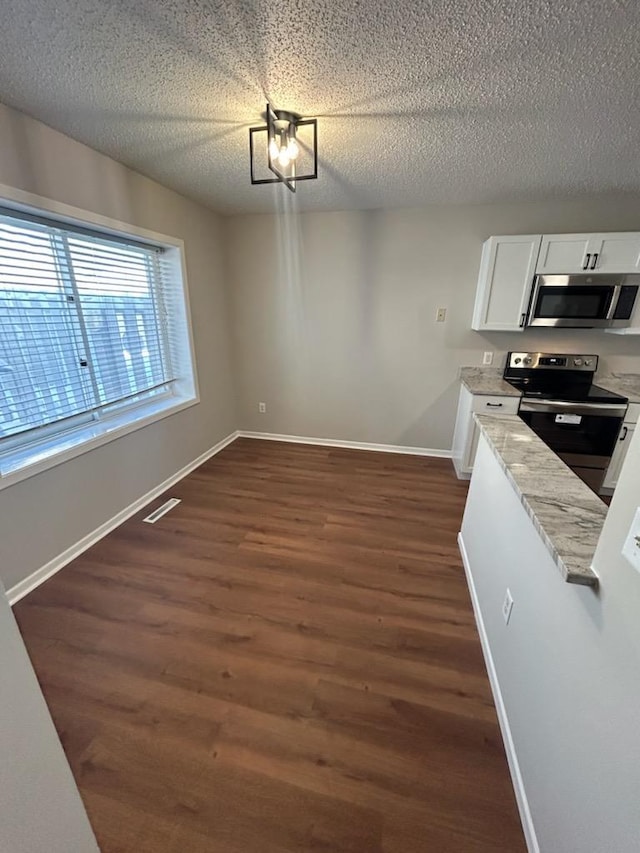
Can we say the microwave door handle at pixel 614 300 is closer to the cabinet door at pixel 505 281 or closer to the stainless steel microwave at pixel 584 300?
the stainless steel microwave at pixel 584 300

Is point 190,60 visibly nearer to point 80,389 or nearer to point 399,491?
point 80,389

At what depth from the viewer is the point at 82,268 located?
88.0 inches

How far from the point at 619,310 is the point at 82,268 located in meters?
4.09

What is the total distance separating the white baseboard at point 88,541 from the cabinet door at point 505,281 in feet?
10.4

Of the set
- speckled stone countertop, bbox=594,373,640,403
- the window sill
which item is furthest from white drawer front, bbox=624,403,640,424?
the window sill

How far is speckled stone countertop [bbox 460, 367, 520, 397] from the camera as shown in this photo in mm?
2916

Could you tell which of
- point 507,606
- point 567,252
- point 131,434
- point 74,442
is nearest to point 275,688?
point 507,606

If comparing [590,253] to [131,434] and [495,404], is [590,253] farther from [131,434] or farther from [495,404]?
[131,434]

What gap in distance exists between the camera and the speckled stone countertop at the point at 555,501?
93cm

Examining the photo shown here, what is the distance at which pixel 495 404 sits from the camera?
293cm

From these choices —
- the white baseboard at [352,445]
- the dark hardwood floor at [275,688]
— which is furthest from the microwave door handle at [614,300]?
the dark hardwood floor at [275,688]

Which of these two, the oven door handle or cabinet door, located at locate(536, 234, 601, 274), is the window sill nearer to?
the oven door handle

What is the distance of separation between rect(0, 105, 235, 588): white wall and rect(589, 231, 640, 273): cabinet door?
3434 mm

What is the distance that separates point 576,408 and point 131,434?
11.7ft
